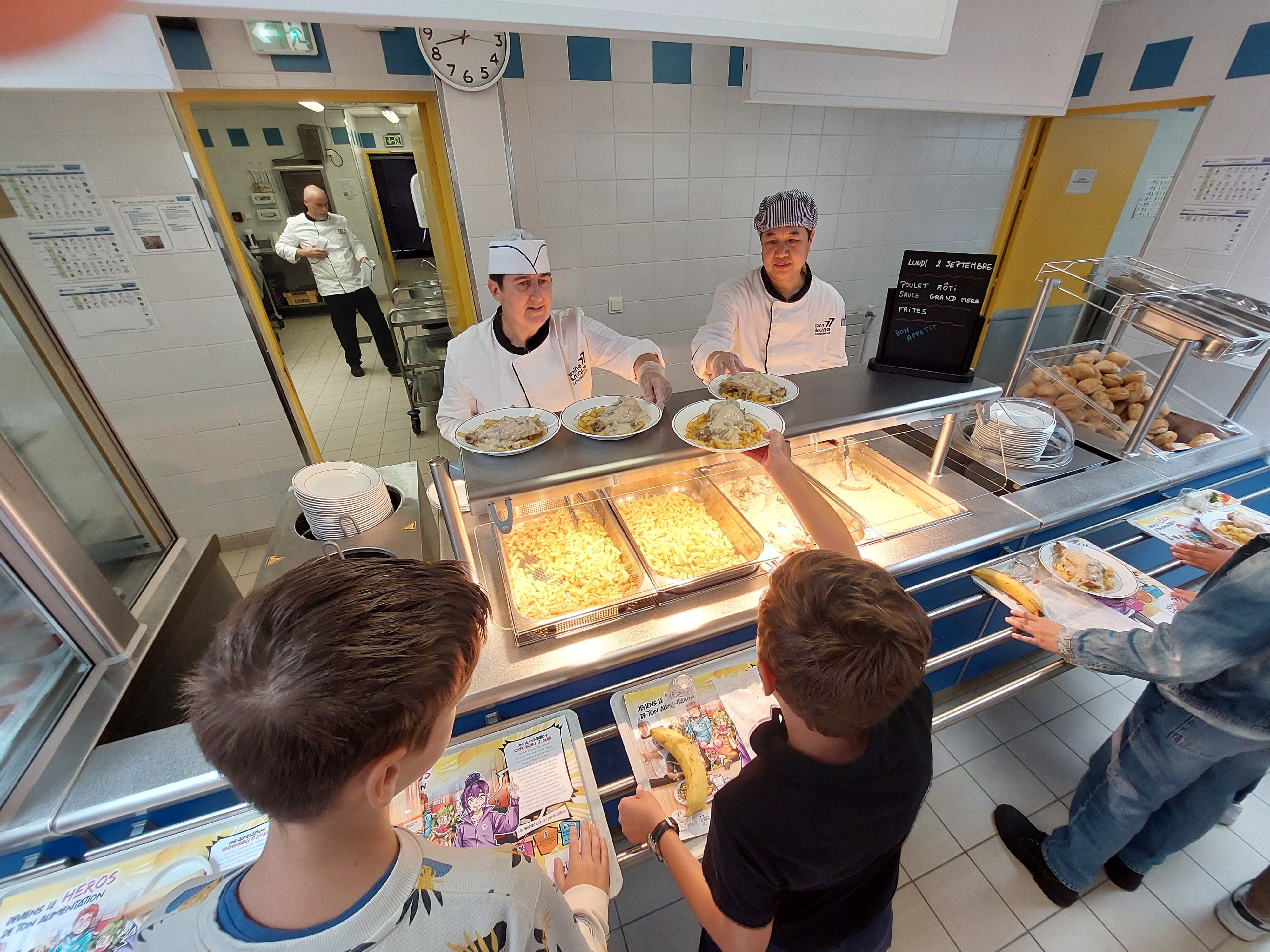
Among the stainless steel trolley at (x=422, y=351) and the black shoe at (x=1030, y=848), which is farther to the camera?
the stainless steel trolley at (x=422, y=351)

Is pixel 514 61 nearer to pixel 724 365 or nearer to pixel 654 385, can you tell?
pixel 724 365

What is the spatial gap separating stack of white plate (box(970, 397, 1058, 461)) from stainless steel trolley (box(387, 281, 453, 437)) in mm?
4532

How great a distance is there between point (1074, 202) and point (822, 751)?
21.8 feet

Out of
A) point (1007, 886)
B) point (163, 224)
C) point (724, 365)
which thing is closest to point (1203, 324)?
point (724, 365)

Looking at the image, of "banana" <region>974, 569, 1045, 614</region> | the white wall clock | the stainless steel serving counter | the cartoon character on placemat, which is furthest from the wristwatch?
the white wall clock

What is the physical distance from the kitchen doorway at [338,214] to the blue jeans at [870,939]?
3982 mm

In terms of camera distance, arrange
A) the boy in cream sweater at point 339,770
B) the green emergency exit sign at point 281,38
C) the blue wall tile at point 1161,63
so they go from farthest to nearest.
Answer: the blue wall tile at point 1161,63
the green emergency exit sign at point 281,38
the boy in cream sweater at point 339,770

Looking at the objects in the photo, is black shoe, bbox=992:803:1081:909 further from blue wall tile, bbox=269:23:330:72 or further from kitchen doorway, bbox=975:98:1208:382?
blue wall tile, bbox=269:23:330:72

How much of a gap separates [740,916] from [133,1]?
248 cm

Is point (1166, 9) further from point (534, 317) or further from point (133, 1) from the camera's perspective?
point (133, 1)

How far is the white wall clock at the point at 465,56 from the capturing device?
3.02 m

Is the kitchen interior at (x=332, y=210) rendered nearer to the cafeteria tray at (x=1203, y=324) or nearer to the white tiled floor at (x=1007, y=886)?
the white tiled floor at (x=1007, y=886)

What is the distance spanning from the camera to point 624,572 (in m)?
1.83

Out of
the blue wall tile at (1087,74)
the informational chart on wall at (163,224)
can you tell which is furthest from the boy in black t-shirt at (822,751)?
the blue wall tile at (1087,74)
